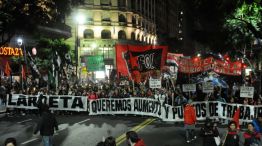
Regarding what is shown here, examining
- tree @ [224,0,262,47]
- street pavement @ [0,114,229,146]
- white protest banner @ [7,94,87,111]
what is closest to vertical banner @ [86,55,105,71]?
white protest banner @ [7,94,87,111]

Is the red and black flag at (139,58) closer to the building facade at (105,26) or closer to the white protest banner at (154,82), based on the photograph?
the white protest banner at (154,82)

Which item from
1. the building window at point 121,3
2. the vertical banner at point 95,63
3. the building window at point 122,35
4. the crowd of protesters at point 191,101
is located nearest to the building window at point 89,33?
the building window at point 122,35

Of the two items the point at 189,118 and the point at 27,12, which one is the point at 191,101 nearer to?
the point at 189,118

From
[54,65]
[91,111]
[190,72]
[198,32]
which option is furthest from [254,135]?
[54,65]

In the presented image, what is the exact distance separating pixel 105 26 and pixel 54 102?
2394 inches

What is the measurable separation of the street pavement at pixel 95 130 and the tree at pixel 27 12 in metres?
5.11

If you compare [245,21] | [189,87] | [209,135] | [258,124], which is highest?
[245,21]

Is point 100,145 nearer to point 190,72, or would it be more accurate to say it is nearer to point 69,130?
point 69,130

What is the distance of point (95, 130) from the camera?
1897 centimetres

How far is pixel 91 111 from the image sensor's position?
25562 millimetres

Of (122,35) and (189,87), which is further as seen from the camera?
(122,35)

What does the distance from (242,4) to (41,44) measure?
45260mm

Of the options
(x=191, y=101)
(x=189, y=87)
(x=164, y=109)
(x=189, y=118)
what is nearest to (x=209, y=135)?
(x=189, y=118)

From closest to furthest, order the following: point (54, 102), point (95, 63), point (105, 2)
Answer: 1. point (54, 102)
2. point (95, 63)
3. point (105, 2)
